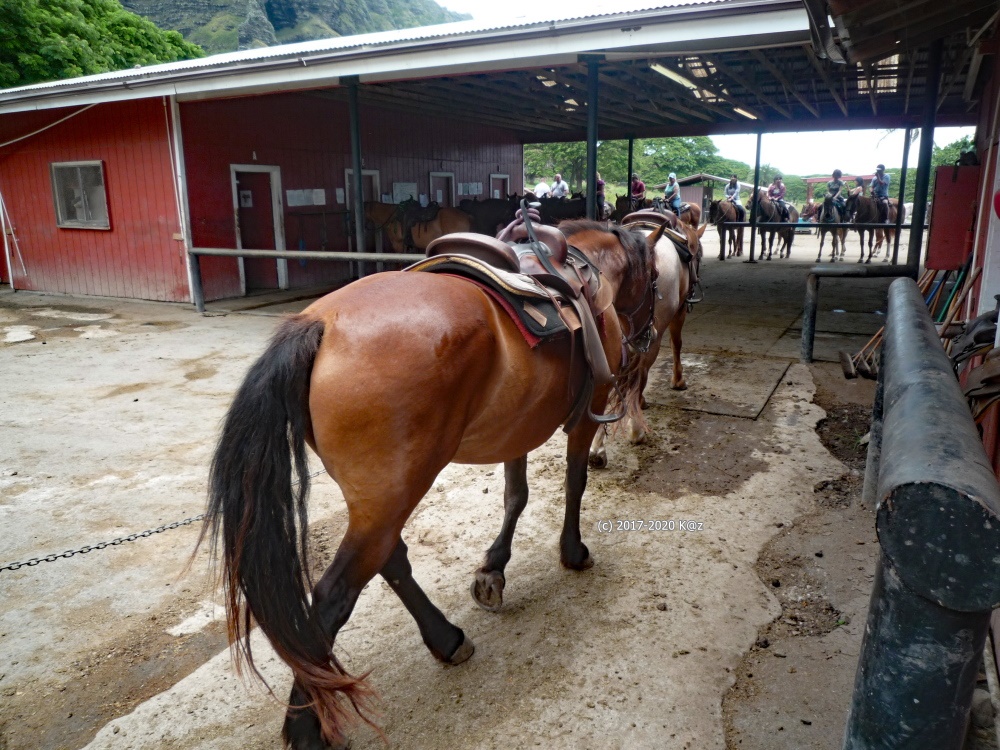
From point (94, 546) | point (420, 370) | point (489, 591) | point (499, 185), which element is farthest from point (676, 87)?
point (94, 546)

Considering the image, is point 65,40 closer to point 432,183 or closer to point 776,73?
point 432,183

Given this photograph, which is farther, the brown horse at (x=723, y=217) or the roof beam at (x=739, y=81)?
the brown horse at (x=723, y=217)

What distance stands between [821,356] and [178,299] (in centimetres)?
941

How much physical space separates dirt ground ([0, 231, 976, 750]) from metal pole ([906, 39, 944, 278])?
2.20 meters

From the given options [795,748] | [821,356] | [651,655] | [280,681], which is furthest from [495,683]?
[821,356]

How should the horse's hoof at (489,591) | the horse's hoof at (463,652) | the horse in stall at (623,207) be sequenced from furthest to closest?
1. the horse in stall at (623,207)
2. the horse's hoof at (489,591)
3. the horse's hoof at (463,652)

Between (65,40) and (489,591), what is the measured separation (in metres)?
22.2

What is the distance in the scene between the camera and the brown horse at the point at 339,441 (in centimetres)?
177

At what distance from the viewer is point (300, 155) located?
473 inches

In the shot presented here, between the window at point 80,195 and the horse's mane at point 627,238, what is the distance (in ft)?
34.1

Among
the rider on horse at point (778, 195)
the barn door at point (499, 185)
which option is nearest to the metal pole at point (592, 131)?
the barn door at point (499, 185)

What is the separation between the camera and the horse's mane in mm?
3285

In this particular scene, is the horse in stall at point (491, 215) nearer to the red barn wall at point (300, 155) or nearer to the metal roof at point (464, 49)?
the red barn wall at point (300, 155)

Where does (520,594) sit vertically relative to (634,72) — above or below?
below
